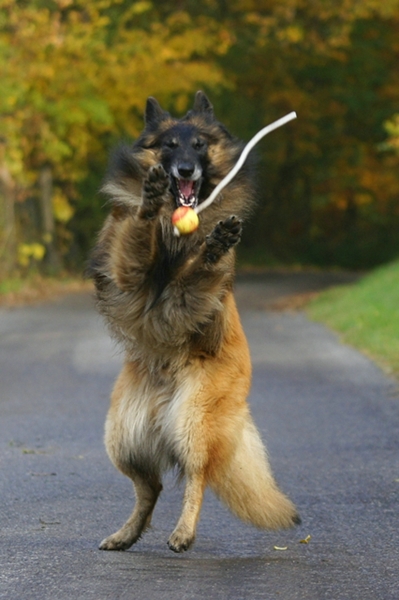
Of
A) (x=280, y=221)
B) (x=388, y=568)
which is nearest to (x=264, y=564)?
(x=388, y=568)

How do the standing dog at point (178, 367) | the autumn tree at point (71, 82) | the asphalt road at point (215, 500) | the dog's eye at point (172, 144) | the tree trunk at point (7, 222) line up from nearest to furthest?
the asphalt road at point (215, 500), the standing dog at point (178, 367), the dog's eye at point (172, 144), the autumn tree at point (71, 82), the tree trunk at point (7, 222)

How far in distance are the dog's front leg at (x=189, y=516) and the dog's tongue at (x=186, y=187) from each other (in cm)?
140

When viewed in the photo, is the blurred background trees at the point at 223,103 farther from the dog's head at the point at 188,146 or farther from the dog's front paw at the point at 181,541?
the dog's front paw at the point at 181,541

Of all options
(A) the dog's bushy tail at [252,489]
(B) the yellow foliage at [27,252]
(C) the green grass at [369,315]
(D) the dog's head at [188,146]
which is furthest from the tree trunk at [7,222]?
(A) the dog's bushy tail at [252,489]

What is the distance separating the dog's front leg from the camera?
5.13m

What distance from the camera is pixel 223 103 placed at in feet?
116

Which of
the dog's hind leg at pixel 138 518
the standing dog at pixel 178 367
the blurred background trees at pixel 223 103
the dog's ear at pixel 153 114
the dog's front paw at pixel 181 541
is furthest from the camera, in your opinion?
the blurred background trees at pixel 223 103

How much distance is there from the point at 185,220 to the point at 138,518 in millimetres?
1438

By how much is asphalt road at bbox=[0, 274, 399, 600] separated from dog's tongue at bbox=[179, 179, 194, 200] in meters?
1.06

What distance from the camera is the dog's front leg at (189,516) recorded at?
5.13 metres

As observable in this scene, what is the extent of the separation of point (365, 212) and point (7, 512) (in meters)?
37.2

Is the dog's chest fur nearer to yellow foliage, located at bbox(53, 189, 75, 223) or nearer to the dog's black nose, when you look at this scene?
the dog's black nose

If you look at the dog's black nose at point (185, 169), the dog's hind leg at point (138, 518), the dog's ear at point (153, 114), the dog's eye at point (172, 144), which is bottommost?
the dog's hind leg at point (138, 518)

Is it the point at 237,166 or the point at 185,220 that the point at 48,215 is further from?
the point at 185,220
